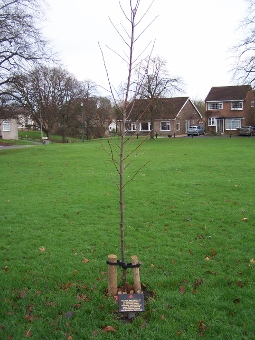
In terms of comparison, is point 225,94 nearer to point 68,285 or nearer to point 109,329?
point 68,285

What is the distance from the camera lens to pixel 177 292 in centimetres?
425

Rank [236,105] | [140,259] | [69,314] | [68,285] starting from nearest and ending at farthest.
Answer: [69,314], [68,285], [140,259], [236,105]

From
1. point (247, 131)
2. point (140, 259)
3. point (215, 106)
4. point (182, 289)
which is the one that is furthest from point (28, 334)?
point (215, 106)

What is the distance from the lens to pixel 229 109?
56219 millimetres

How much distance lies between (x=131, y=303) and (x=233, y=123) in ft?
184

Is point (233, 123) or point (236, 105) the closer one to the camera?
Answer: point (236, 105)

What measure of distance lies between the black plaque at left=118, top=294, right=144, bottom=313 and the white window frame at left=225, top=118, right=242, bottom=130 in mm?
55733

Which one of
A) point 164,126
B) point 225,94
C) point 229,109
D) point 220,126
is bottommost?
point 220,126

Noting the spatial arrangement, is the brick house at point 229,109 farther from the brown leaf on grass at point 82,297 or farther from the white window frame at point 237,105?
the brown leaf on grass at point 82,297

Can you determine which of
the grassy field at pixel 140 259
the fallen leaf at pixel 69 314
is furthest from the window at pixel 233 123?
the fallen leaf at pixel 69 314

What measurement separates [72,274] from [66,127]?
57.2 meters

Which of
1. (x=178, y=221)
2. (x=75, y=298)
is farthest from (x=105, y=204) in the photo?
(x=75, y=298)

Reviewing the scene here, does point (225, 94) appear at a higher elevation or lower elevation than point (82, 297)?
higher

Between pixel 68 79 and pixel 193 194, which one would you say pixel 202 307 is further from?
pixel 68 79
